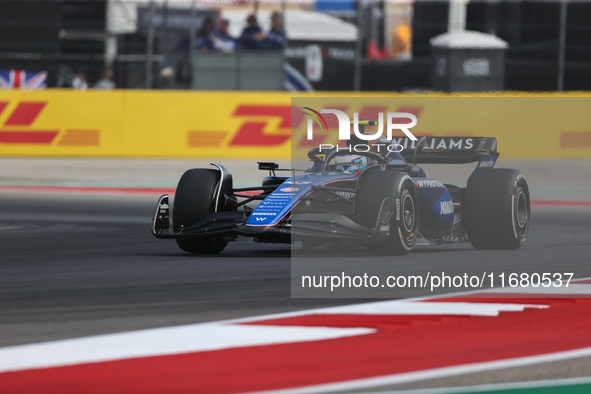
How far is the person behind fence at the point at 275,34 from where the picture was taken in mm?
16750

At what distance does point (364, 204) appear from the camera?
21.8 feet

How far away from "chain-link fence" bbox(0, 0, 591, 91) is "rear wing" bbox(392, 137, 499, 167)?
847 cm

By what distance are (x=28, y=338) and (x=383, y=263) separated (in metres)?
3.04

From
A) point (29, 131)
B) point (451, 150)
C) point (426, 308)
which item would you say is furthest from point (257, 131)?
point (426, 308)

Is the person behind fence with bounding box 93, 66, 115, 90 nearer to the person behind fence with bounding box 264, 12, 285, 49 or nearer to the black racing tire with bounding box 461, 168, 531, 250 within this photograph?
the person behind fence with bounding box 264, 12, 285, 49

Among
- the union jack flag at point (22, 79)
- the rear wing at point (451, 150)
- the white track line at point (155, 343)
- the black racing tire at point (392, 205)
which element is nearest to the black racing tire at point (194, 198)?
the black racing tire at point (392, 205)

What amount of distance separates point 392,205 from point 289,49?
11.6 m

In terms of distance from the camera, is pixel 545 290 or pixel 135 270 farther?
pixel 135 270

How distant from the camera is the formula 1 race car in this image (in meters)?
6.64

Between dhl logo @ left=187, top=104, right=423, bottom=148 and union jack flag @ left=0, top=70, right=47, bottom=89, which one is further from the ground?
union jack flag @ left=0, top=70, right=47, bottom=89

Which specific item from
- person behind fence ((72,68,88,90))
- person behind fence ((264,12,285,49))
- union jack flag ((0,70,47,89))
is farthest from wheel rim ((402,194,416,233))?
union jack flag ((0,70,47,89))

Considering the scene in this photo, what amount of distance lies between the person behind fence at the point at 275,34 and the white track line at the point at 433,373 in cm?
1321

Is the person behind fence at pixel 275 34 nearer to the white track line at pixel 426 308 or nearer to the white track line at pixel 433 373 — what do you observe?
the white track line at pixel 426 308

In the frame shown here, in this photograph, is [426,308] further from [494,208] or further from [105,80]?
[105,80]
